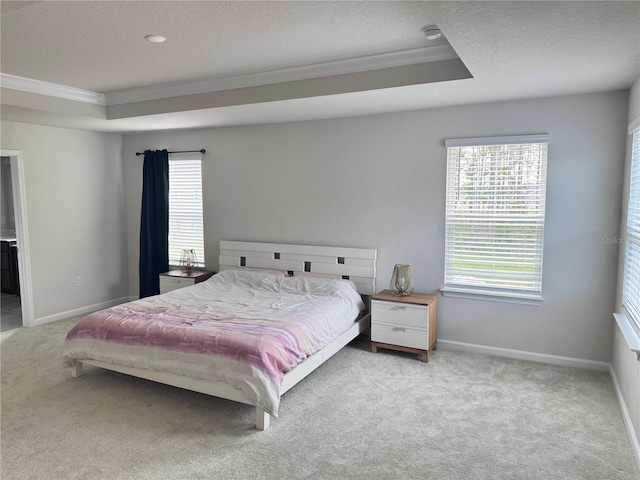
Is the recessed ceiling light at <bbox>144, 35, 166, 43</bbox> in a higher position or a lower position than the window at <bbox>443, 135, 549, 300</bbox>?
higher

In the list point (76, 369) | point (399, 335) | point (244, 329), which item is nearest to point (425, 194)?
point (399, 335)

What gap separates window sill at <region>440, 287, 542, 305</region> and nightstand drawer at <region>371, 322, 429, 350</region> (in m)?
0.54

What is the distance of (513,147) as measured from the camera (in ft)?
12.9

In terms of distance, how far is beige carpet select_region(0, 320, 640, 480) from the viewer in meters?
2.42

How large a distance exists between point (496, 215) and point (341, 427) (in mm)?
2356

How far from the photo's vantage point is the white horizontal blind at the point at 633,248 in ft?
9.46

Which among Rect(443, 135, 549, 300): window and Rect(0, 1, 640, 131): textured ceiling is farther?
Rect(443, 135, 549, 300): window

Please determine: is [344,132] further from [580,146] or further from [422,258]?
[580,146]

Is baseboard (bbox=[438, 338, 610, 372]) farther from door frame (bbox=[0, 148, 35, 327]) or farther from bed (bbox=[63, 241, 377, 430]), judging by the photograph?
door frame (bbox=[0, 148, 35, 327])

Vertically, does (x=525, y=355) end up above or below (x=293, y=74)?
below

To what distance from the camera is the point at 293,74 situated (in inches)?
145

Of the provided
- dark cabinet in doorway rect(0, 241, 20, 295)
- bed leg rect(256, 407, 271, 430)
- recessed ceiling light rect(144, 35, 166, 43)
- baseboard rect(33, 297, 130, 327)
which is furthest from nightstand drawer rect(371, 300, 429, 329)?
dark cabinet in doorway rect(0, 241, 20, 295)

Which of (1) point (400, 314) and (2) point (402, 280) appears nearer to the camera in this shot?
(1) point (400, 314)

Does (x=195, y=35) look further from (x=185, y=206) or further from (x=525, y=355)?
(x=525, y=355)
